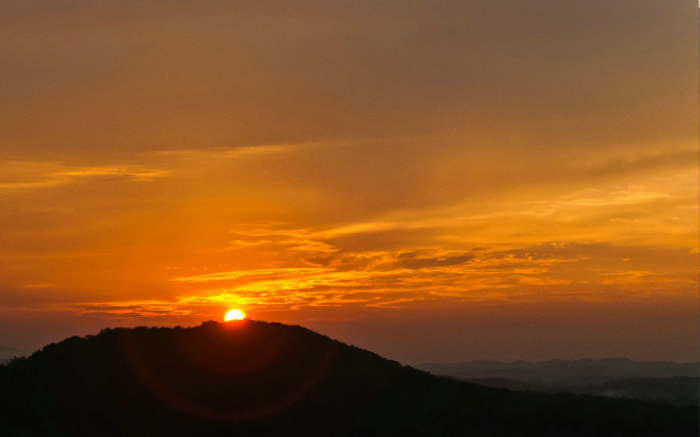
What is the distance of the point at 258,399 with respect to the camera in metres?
39.2

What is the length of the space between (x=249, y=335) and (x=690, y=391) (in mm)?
33177

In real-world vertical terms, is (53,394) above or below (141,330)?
below

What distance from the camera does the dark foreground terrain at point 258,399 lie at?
35938 millimetres

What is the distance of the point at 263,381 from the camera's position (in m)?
40.8

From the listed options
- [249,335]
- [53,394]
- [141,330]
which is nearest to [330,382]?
[249,335]

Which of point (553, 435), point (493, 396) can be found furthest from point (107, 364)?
point (553, 435)

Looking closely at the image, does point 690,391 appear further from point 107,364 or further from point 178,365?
point 107,364

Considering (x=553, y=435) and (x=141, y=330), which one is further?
(x=141, y=330)

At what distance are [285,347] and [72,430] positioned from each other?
15.1 m

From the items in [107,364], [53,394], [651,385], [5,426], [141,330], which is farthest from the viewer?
[651,385]

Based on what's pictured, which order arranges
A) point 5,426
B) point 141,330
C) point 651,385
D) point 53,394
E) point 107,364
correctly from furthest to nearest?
point 651,385 < point 141,330 < point 107,364 < point 53,394 < point 5,426

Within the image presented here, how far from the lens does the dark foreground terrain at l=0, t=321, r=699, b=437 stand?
35.9 metres

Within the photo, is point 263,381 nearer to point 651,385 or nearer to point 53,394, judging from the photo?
point 53,394

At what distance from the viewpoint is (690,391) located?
45500mm
